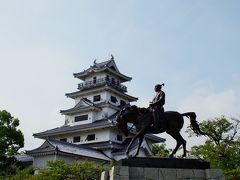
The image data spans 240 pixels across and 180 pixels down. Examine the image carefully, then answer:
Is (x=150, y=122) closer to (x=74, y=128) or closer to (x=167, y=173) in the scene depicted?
(x=167, y=173)

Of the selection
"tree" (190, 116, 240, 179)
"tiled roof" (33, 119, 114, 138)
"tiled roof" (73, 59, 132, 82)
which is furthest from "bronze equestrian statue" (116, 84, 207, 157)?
"tiled roof" (73, 59, 132, 82)

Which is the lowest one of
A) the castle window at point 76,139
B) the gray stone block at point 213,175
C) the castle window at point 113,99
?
the gray stone block at point 213,175

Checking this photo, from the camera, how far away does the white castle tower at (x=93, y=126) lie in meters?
32.9

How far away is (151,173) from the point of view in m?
9.45

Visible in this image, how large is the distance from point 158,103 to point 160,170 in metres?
2.18

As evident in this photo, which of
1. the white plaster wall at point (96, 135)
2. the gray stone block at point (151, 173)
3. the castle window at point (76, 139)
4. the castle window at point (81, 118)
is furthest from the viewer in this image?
the castle window at point (81, 118)

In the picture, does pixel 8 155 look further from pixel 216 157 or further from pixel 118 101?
pixel 216 157

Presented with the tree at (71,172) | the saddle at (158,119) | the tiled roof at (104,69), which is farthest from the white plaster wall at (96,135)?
the saddle at (158,119)

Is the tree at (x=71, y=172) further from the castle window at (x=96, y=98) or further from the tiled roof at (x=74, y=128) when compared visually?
the castle window at (x=96, y=98)

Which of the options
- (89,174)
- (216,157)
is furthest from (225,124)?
(89,174)

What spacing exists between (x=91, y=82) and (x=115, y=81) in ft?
11.6

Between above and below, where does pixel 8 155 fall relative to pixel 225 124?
below

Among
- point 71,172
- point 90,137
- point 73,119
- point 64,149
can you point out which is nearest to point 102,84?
point 73,119

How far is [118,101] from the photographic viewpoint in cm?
4447
